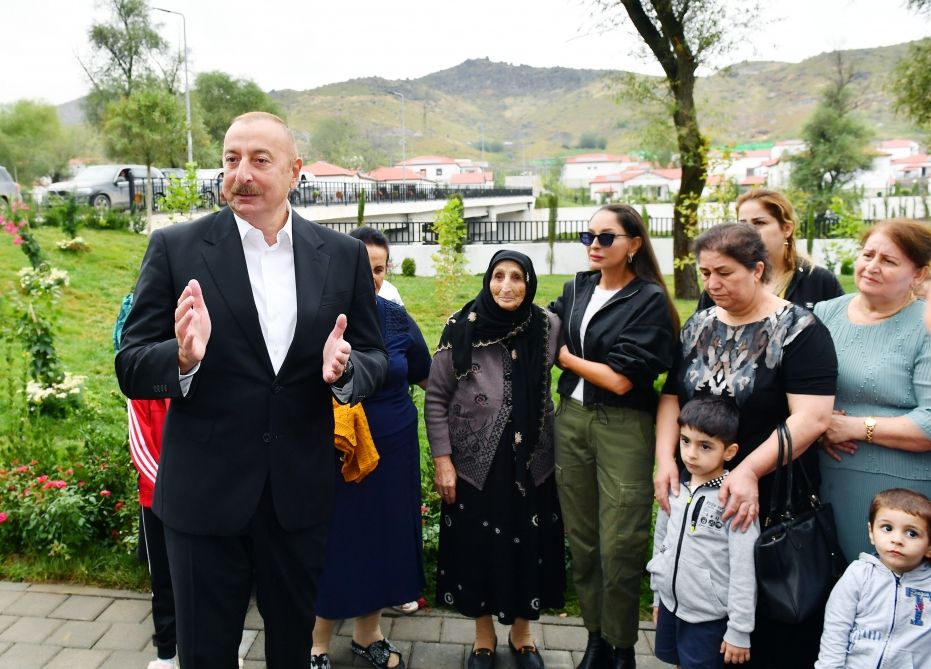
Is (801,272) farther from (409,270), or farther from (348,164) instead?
(348,164)

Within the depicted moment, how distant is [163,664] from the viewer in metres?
2.98

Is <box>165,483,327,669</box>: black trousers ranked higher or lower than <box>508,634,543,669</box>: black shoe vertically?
higher

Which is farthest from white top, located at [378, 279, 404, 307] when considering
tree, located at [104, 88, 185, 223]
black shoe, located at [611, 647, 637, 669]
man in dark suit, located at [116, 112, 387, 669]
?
tree, located at [104, 88, 185, 223]

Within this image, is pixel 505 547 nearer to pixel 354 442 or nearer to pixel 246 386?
pixel 354 442

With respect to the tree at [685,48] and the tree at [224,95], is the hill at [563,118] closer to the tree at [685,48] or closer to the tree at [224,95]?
the tree at [224,95]

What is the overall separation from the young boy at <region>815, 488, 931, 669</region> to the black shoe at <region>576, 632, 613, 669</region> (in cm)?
96

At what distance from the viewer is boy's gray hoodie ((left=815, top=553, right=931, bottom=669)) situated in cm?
217

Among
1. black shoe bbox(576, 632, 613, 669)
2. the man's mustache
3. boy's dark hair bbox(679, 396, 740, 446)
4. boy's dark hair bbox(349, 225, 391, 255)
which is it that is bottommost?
black shoe bbox(576, 632, 613, 669)

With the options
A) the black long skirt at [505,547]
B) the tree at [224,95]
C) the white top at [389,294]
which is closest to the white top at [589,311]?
the black long skirt at [505,547]

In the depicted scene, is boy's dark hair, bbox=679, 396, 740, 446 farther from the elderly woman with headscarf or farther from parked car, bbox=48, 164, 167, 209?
parked car, bbox=48, 164, 167, 209

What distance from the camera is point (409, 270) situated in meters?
21.3

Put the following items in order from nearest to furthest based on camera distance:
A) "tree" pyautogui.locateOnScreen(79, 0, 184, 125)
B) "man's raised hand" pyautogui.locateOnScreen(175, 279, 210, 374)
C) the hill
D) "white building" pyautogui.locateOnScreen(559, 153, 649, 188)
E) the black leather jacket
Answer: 1. "man's raised hand" pyautogui.locateOnScreen(175, 279, 210, 374)
2. the black leather jacket
3. "tree" pyautogui.locateOnScreen(79, 0, 184, 125)
4. "white building" pyautogui.locateOnScreen(559, 153, 649, 188)
5. the hill

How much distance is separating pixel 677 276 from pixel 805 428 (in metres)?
13.3

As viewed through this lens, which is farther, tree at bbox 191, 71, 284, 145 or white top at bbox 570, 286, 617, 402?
tree at bbox 191, 71, 284, 145
